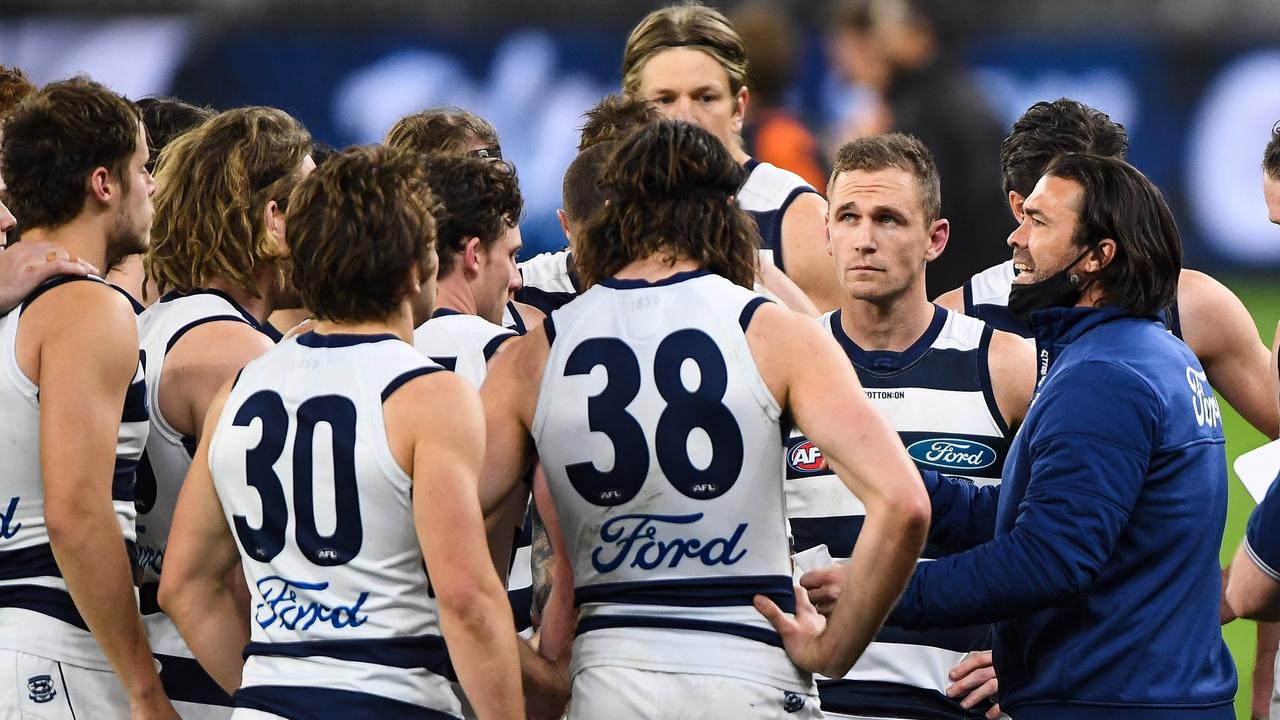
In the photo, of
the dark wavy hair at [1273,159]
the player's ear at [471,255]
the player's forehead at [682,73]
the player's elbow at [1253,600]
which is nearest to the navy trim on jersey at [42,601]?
the player's ear at [471,255]

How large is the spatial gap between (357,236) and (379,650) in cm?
81

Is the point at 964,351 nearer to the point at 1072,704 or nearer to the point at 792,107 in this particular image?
the point at 1072,704

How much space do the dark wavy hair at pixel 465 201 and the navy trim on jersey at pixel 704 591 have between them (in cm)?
108

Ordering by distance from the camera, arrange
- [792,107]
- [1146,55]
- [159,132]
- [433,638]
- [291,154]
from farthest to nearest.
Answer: [1146,55] → [792,107] → [159,132] → [291,154] → [433,638]

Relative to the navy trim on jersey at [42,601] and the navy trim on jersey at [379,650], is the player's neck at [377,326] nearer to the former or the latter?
the navy trim on jersey at [379,650]

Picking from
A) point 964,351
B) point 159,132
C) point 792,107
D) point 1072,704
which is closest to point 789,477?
point 964,351

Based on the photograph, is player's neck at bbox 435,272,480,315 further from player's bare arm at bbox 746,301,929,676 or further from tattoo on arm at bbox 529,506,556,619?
player's bare arm at bbox 746,301,929,676

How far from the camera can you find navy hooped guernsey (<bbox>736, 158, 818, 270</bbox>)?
5.30 meters

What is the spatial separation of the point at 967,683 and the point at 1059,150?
1.96 meters

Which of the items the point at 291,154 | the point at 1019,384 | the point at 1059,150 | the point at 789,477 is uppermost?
the point at 1059,150

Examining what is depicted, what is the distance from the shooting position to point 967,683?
3.84 m

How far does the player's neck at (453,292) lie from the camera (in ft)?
12.4

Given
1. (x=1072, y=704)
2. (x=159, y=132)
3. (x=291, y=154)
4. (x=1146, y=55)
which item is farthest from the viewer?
(x=1146, y=55)

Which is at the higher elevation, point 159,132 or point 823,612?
point 159,132
